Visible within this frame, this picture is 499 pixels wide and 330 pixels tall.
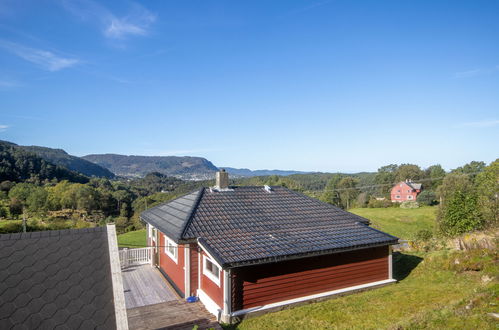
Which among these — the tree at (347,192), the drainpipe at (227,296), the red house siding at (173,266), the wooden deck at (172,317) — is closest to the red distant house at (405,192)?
the tree at (347,192)

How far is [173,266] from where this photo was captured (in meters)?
11.8

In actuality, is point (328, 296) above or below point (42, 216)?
above

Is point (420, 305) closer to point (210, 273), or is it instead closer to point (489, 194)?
point (210, 273)

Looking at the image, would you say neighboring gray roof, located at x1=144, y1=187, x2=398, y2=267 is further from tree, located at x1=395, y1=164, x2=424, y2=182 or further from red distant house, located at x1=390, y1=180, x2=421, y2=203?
tree, located at x1=395, y1=164, x2=424, y2=182

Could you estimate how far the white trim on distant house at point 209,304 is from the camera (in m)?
8.84

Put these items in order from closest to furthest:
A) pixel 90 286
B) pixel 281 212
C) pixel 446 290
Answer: pixel 90 286 < pixel 446 290 < pixel 281 212

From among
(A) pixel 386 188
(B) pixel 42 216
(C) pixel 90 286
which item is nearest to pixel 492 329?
(C) pixel 90 286

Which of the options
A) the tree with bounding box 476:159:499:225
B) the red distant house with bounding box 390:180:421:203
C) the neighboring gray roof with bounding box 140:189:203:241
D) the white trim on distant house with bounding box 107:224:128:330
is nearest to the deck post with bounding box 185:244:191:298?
the neighboring gray roof with bounding box 140:189:203:241

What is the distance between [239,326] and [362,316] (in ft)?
11.7

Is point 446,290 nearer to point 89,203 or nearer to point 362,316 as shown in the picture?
point 362,316

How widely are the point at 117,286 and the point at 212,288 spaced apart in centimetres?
669

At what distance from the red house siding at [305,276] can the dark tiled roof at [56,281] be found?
5629mm

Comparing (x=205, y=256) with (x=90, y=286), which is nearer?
(x=90, y=286)

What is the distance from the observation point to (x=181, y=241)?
9352mm
